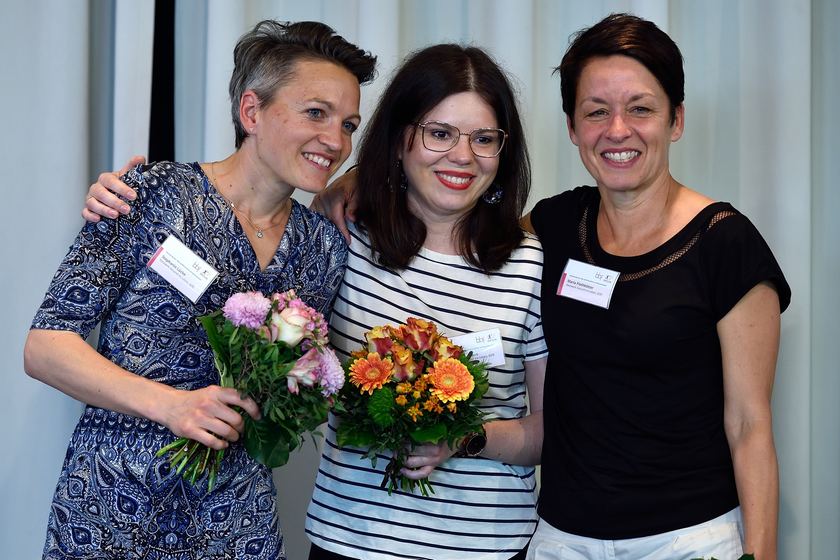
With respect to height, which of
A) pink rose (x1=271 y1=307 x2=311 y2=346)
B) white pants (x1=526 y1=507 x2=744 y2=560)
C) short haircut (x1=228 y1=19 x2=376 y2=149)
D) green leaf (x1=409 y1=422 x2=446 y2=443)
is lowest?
white pants (x1=526 y1=507 x2=744 y2=560)

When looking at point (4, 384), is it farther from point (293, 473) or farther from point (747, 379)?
point (747, 379)

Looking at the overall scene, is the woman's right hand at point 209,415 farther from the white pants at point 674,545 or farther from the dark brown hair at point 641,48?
the dark brown hair at point 641,48

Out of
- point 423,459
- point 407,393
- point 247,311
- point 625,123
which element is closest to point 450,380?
point 407,393

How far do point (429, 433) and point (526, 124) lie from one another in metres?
1.58

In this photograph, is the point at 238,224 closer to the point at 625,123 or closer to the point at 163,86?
the point at 625,123

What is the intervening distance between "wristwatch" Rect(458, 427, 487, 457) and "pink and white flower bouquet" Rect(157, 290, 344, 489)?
1.67 feet

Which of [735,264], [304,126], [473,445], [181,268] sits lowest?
[473,445]

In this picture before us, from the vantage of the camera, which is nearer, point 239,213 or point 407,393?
point 407,393

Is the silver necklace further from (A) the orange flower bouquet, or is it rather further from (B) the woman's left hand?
(B) the woman's left hand

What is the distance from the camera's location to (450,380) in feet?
6.79

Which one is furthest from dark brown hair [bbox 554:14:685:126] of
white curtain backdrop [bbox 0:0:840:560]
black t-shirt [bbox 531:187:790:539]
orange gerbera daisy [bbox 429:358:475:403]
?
orange gerbera daisy [bbox 429:358:475:403]

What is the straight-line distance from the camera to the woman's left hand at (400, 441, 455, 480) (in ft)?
7.30

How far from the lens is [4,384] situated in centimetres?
284

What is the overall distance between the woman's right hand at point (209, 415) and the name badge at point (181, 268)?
0.26 metres
